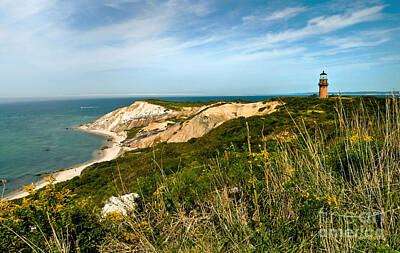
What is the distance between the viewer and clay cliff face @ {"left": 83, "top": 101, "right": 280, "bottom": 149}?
36125mm

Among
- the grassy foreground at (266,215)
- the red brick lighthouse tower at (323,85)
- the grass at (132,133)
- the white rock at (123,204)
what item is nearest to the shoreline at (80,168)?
the grass at (132,133)

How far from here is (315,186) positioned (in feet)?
9.54

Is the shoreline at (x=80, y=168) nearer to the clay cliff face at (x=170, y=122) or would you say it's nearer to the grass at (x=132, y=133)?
the clay cliff face at (x=170, y=122)

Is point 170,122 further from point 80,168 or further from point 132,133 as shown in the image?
point 80,168

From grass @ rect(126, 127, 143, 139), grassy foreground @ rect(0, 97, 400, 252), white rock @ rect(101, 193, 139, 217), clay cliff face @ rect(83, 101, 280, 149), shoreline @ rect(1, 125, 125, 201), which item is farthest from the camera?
grass @ rect(126, 127, 143, 139)

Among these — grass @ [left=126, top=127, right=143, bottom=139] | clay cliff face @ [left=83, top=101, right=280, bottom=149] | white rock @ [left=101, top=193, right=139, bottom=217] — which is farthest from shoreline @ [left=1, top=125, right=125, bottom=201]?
white rock @ [left=101, top=193, right=139, bottom=217]

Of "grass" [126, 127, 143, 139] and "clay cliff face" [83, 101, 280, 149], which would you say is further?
"grass" [126, 127, 143, 139]

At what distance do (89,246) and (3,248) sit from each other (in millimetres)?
1292

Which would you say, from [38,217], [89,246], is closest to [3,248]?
[38,217]

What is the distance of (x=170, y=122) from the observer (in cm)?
5769

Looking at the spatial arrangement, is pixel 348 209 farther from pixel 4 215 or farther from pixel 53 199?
pixel 4 215

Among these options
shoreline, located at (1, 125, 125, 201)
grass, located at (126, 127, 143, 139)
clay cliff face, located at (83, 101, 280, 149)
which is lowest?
shoreline, located at (1, 125, 125, 201)

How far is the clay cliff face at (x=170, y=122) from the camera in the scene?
119 feet

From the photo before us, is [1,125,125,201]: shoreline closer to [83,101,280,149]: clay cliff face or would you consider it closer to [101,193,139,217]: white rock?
[83,101,280,149]: clay cliff face
